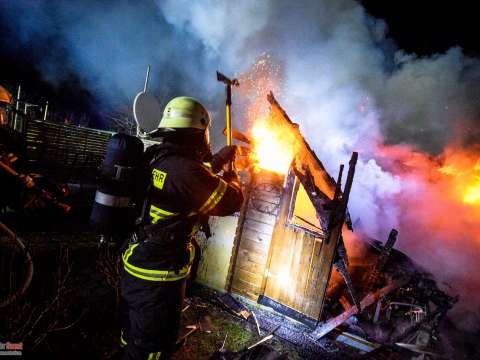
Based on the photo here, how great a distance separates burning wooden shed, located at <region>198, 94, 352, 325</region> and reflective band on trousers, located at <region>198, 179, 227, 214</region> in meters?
3.41

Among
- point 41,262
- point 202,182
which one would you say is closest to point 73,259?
point 41,262

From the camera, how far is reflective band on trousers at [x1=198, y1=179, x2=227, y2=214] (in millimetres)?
2922

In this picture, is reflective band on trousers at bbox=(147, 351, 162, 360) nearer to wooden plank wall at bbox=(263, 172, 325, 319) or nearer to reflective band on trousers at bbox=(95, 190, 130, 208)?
reflective band on trousers at bbox=(95, 190, 130, 208)

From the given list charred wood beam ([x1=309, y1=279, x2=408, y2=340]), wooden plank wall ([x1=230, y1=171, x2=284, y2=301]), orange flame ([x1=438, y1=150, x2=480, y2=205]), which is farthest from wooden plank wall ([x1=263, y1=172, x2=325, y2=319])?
orange flame ([x1=438, y1=150, x2=480, y2=205])

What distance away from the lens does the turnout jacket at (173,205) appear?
283cm

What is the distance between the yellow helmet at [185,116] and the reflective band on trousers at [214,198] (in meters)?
0.84

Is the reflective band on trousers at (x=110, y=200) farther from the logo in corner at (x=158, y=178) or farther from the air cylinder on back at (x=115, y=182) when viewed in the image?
the logo in corner at (x=158, y=178)

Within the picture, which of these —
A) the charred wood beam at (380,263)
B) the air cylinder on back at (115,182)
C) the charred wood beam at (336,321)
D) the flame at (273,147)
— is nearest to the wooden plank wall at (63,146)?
the flame at (273,147)

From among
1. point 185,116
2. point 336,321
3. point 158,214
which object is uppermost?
point 185,116

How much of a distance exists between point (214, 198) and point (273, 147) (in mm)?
4114

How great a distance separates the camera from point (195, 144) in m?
3.23

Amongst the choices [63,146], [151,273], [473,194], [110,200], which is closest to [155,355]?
[151,273]

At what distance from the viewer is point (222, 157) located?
355cm

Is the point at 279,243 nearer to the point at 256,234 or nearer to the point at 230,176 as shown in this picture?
the point at 256,234
